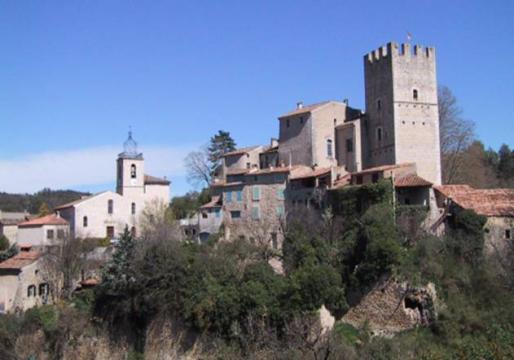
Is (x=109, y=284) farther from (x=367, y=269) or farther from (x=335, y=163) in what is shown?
(x=335, y=163)

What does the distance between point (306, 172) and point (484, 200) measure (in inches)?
504

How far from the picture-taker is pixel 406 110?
136 ft

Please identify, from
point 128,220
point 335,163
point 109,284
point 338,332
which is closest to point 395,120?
point 335,163

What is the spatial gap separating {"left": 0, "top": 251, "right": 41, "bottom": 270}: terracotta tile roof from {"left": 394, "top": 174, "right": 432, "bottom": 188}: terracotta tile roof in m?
24.9

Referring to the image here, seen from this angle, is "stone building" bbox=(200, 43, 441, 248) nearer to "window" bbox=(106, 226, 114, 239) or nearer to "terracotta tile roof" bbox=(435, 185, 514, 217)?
"terracotta tile roof" bbox=(435, 185, 514, 217)

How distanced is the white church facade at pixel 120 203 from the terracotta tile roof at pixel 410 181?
23.8 m

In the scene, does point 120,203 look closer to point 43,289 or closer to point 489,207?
point 43,289

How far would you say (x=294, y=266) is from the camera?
34.9 meters

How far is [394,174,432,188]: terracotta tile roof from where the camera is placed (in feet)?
119

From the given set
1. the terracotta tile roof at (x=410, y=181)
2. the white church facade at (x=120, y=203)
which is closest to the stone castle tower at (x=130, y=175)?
the white church facade at (x=120, y=203)

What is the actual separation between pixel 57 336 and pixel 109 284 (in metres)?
4.73

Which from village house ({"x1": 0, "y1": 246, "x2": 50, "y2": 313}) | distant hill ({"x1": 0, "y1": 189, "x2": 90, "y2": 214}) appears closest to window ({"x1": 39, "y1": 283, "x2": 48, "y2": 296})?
village house ({"x1": 0, "y1": 246, "x2": 50, "y2": 313})

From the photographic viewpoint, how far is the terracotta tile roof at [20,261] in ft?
139

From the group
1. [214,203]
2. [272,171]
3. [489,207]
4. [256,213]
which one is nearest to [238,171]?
[214,203]
